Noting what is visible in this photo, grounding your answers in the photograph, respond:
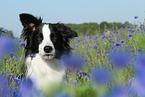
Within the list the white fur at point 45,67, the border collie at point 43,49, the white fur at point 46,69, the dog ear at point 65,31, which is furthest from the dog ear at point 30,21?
the white fur at point 46,69

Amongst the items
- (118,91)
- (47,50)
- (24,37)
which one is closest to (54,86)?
(118,91)

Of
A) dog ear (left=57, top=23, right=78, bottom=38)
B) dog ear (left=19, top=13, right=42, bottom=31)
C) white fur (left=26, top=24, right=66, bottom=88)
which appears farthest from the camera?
dog ear (left=57, top=23, right=78, bottom=38)

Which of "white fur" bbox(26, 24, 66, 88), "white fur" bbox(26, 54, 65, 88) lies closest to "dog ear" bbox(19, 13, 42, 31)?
"white fur" bbox(26, 24, 66, 88)

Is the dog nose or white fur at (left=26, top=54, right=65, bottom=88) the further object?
white fur at (left=26, top=54, right=65, bottom=88)

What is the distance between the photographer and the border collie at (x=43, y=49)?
2416mm

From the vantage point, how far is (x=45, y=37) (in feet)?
8.23

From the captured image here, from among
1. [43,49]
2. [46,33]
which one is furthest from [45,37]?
[43,49]

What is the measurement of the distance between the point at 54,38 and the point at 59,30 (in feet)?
0.72

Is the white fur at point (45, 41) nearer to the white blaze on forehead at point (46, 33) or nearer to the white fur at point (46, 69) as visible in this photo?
the white blaze on forehead at point (46, 33)

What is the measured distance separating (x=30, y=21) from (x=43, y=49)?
56 centimetres

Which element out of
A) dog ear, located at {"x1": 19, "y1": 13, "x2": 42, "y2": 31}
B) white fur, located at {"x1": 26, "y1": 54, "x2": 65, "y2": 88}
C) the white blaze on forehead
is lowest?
white fur, located at {"x1": 26, "y1": 54, "x2": 65, "y2": 88}

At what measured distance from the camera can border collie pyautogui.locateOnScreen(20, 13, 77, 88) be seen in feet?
7.93

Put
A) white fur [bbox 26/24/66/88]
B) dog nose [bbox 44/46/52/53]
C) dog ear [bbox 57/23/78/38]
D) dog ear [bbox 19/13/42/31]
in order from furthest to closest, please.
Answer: dog ear [bbox 57/23/78/38]
dog ear [bbox 19/13/42/31]
white fur [bbox 26/24/66/88]
dog nose [bbox 44/46/52/53]

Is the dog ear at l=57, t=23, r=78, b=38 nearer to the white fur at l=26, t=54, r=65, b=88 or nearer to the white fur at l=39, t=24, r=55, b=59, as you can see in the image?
the white fur at l=39, t=24, r=55, b=59
